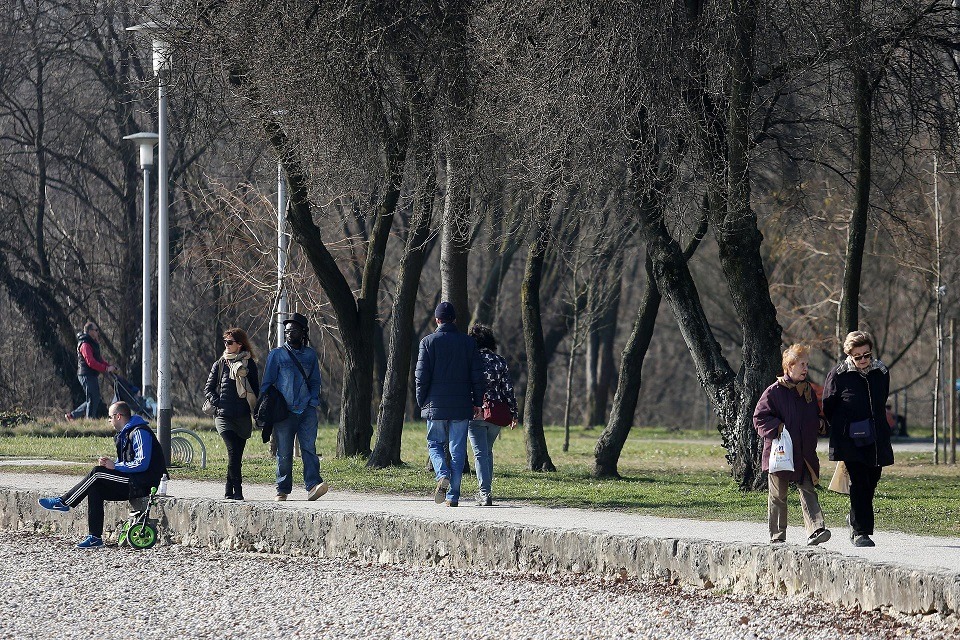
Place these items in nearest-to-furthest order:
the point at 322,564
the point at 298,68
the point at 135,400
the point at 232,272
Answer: the point at 322,564
the point at 298,68
the point at 135,400
the point at 232,272

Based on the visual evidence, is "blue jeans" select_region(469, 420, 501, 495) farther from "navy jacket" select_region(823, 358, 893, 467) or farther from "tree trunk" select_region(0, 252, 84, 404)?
"tree trunk" select_region(0, 252, 84, 404)

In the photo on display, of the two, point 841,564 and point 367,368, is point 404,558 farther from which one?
point 367,368

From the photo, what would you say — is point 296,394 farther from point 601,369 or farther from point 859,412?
point 601,369

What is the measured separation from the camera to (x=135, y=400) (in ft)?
86.6

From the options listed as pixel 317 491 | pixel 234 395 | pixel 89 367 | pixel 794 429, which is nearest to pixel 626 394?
pixel 317 491

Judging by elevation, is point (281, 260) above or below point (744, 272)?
above

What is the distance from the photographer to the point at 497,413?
13.9m

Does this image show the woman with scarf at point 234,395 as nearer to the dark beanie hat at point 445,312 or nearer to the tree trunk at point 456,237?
the dark beanie hat at point 445,312

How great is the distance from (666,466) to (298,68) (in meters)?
9.23

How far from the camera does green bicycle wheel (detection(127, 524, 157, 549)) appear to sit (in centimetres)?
1341

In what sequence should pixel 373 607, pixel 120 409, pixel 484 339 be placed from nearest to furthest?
pixel 373 607
pixel 120 409
pixel 484 339

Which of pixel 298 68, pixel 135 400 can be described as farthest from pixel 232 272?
pixel 298 68

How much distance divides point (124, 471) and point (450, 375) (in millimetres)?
3121

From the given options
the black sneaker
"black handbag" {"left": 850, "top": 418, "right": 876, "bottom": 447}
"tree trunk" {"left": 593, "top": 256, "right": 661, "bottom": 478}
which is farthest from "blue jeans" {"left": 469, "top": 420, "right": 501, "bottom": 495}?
"tree trunk" {"left": 593, "top": 256, "right": 661, "bottom": 478}
